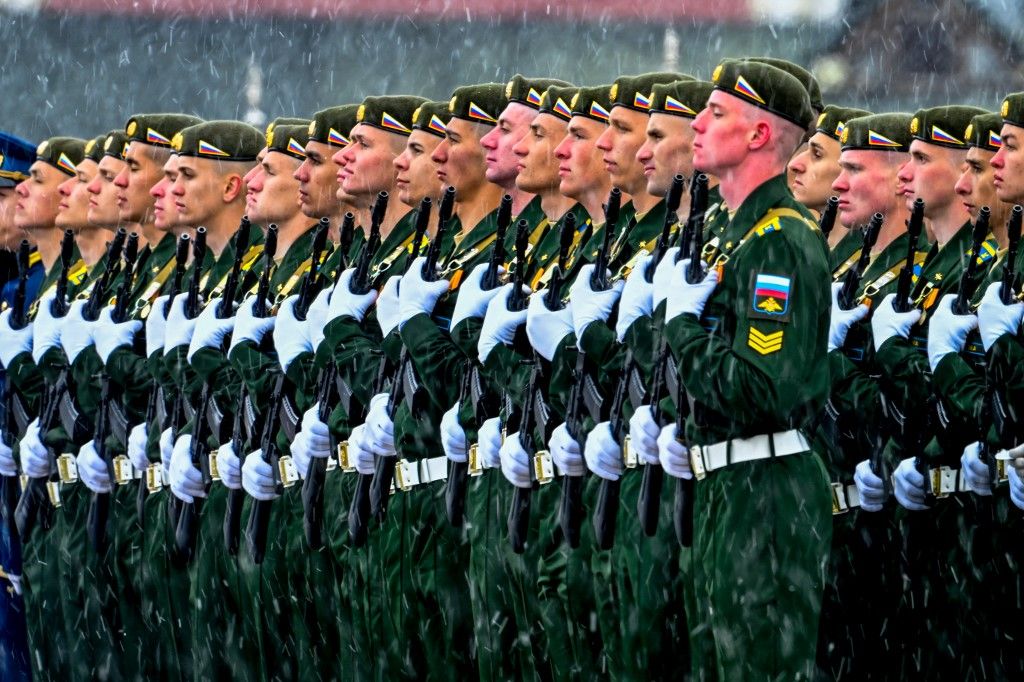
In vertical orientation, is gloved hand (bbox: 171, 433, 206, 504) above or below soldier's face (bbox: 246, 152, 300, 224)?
below

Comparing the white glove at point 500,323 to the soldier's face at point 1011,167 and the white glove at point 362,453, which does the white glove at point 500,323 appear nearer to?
the white glove at point 362,453

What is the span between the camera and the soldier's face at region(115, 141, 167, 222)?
12.1 meters

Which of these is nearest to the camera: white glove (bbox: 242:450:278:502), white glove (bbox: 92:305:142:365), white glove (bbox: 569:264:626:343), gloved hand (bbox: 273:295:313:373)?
white glove (bbox: 569:264:626:343)

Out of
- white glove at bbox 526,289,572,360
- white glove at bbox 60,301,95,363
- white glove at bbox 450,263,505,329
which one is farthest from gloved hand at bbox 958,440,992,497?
white glove at bbox 60,301,95,363

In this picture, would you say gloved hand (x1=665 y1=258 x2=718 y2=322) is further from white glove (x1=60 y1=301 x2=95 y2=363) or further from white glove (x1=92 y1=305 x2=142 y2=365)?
white glove (x1=60 y1=301 x2=95 y2=363)

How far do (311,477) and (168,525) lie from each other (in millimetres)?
1152

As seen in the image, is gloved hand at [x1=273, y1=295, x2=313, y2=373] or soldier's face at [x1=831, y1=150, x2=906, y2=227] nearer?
soldier's face at [x1=831, y1=150, x2=906, y2=227]

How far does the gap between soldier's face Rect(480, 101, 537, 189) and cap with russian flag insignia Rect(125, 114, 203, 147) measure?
2686 mm

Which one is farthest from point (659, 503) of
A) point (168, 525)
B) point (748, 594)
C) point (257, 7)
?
point (257, 7)

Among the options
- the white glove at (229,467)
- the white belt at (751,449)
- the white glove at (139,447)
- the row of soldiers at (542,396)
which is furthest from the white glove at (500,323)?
the white glove at (139,447)

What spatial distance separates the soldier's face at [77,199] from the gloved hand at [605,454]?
4578 mm

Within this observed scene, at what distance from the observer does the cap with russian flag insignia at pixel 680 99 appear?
354 inches

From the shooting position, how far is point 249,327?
1067 cm

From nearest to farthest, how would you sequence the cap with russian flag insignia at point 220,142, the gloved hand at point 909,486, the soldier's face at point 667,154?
the gloved hand at point 909,486 → the soldier's face at point 667,154 → the cap with russian flag insignia at point 220,142
